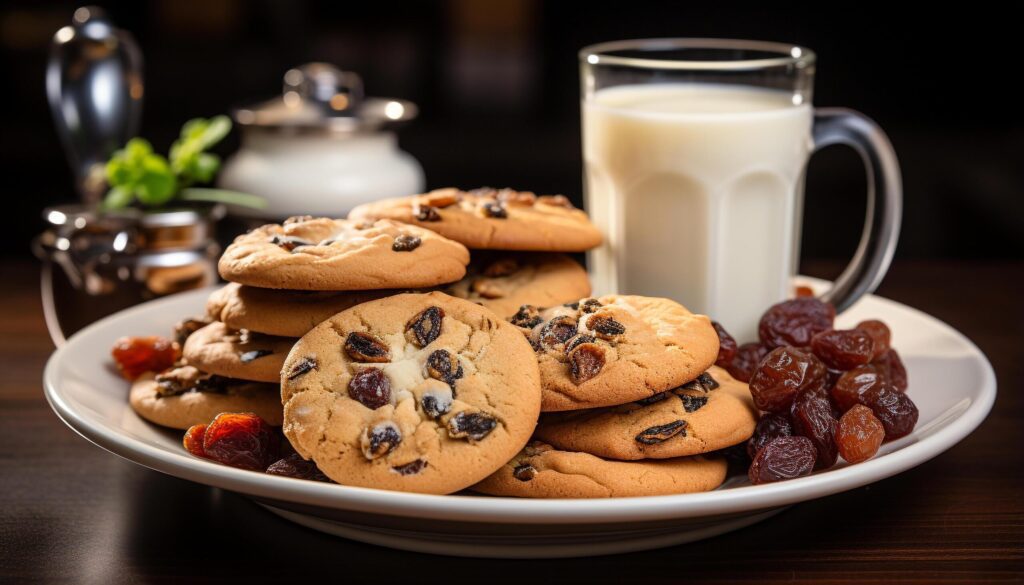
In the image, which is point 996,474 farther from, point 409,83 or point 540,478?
point 409,83

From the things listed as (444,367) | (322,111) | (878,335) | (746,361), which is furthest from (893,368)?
(322,111)

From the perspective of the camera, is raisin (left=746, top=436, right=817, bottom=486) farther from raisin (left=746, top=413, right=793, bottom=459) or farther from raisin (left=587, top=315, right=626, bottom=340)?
raisin (left=587, top=315, right=626, bottom=340)

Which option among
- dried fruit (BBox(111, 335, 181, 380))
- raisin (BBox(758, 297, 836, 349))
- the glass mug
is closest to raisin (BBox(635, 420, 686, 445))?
raisin (BBox(758, 297, 836, 349))

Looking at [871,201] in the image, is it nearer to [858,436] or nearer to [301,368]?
[858,436]

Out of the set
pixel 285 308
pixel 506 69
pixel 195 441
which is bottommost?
pixel 506 69

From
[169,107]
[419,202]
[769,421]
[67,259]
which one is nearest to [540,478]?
[769,421]

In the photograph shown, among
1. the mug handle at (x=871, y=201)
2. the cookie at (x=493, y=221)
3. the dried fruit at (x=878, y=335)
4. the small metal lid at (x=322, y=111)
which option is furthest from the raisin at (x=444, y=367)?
the small metal lid at (x=322, y=111)
